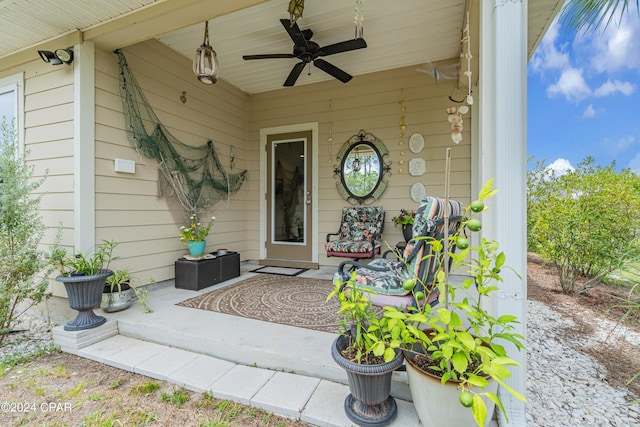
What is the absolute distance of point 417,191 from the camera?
378 centimetres

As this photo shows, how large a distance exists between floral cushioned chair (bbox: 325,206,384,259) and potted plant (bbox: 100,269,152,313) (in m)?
2.19

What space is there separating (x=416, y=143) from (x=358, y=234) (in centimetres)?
153

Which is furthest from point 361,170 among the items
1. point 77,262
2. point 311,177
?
point 77,262

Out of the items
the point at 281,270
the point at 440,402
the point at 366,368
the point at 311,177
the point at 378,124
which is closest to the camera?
the point at 440,402

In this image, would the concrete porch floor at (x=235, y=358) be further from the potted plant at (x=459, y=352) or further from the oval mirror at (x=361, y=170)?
the oval mirror at (x=361, y=170)

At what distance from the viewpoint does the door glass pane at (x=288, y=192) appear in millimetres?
4520

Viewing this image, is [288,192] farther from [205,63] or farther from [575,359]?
[575,359]

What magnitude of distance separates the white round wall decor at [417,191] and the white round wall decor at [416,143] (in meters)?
0.47

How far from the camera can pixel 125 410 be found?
148cm

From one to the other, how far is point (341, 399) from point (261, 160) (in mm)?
3961

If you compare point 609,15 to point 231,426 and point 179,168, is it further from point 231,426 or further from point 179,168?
point 179,168

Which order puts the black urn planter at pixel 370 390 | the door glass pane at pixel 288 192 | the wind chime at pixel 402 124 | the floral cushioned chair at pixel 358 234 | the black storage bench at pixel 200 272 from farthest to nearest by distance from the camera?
the door glass pane at pixel 288 192 < the wind chime at pixel 402 124 < the floral cushioned chair at pixel 358 234 < the black storage bench at pixel 200 272 < the black urn planter at pixel 370 390

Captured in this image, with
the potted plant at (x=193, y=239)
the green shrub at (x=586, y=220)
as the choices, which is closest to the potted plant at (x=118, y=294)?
the potted plant at (x=193, y=239)

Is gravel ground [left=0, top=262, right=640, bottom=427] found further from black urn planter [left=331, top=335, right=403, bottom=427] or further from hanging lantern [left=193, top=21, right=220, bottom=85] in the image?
hanging lantern [left=193, top=21, right=220, bottom=85]
